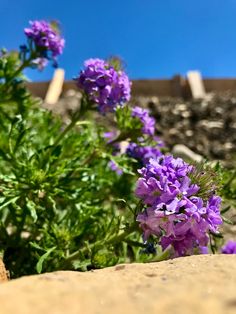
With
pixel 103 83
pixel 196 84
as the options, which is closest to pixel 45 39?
pixel 103 83

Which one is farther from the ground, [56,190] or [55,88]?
[55,88]

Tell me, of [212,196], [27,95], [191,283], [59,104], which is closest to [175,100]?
[59,104]

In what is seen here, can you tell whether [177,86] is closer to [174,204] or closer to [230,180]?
[230,180]

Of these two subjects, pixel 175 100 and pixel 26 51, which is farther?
pixel 175 100

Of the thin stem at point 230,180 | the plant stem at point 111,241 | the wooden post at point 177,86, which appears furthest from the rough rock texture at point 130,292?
the wooden post at point 177,86

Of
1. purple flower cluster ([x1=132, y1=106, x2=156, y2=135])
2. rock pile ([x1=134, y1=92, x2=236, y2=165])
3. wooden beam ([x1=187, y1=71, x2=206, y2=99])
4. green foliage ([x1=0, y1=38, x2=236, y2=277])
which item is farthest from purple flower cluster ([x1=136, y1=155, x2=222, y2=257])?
wooden beam ([x1=187, y1=71, x2=206, y2=99])

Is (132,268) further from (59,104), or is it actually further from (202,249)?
(59,104)
